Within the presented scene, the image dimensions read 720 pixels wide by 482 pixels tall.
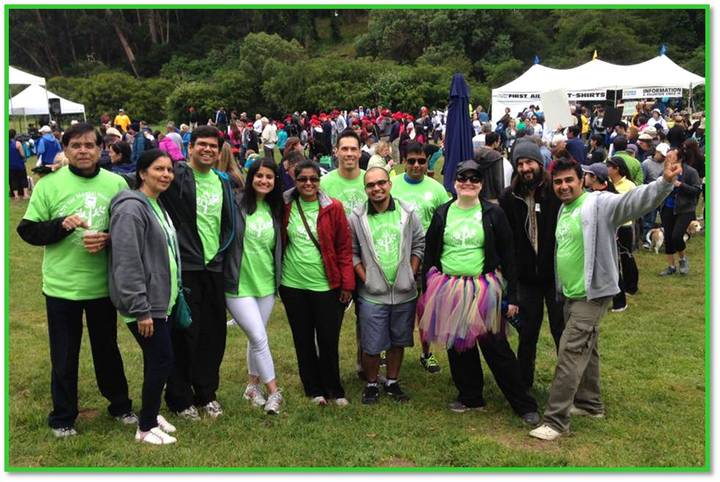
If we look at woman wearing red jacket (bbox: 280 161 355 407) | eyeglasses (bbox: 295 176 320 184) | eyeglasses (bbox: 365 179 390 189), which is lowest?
woman wearing red jacket (bbox: 280 161 355 407)

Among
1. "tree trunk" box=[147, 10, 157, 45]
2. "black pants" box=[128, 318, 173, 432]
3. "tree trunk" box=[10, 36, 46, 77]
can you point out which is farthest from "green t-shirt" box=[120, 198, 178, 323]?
"tree trunk" box=[10, 36, 46, 77]

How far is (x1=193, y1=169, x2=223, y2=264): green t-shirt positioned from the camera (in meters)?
4.73

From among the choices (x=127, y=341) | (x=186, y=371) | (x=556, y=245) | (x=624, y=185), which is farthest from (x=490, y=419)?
(x=624, y=185)

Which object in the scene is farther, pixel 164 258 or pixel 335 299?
pixel 335 299

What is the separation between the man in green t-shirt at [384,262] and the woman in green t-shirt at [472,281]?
0.16 metres

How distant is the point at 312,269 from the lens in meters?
4.96

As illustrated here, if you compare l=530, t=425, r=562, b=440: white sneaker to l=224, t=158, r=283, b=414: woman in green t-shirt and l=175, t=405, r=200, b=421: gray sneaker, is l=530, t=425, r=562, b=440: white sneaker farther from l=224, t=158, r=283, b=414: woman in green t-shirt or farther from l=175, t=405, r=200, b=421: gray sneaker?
l=175, t=405, r=200, b=421: gray sneaker

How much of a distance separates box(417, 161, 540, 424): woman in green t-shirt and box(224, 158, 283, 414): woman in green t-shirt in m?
1.11

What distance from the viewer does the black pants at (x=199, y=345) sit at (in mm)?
4781

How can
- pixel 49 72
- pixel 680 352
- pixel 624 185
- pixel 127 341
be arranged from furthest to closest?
1. pixel 49 72
2. pixel 624 185
3. pixel 127 341
4. pixel 680 352

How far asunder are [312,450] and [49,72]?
234 ft

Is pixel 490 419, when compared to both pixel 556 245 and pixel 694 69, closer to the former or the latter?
pixel 556 245

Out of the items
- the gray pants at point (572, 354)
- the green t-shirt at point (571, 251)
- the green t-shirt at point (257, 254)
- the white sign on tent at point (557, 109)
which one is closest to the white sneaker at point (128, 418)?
the green t-shirt at point (257, 254)

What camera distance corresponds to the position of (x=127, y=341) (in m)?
7.06
